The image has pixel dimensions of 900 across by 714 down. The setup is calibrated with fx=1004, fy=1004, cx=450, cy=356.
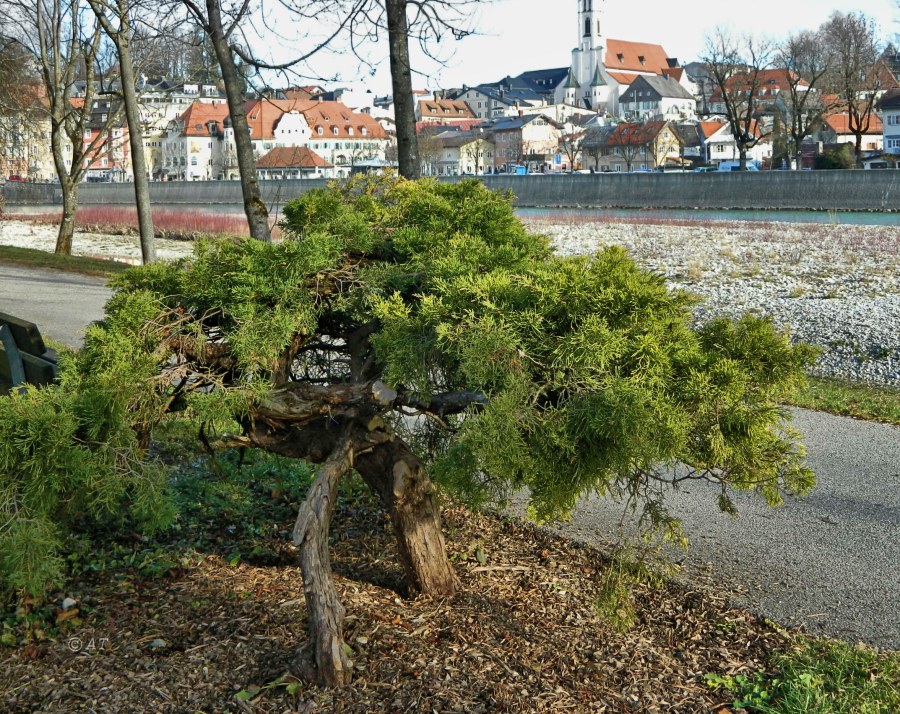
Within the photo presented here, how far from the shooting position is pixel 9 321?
6.27 m

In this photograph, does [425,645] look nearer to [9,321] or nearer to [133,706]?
[133,706]

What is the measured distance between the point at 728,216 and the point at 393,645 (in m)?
39.2

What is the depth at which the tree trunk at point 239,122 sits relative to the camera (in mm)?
11711

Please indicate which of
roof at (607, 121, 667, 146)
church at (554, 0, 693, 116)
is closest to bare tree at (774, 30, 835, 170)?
roof at (607, 121, 667, 146)

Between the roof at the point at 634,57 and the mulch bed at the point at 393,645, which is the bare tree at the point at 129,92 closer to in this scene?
the mulch bed at the point at 393,645

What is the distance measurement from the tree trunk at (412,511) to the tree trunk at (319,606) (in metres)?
0.62

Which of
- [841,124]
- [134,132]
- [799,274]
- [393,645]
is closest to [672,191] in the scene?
[799,274]

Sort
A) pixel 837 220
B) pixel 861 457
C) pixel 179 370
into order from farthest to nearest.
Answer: pixel 837 220, pixel 861 457, pixel 179 370

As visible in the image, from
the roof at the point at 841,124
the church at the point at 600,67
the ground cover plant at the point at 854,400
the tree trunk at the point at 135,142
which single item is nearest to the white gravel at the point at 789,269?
the tree trunk at the point at 135,142

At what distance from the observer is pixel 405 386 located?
4.36 metres

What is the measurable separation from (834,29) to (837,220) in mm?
42609

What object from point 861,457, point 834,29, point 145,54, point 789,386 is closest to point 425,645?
point 789,386

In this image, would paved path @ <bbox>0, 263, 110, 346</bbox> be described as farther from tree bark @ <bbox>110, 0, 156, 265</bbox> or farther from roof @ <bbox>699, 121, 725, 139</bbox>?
roof @ <bbox>699, 121, 725, 139</bbox>

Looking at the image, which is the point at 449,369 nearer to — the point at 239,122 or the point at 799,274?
the point at 239,122
